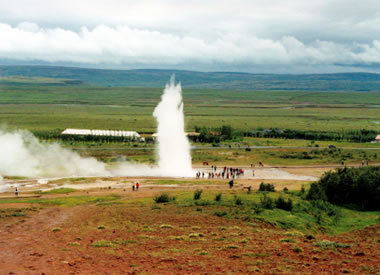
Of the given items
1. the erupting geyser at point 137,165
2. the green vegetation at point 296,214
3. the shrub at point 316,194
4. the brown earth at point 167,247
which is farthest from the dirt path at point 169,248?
the erupting geyser at point 137,165

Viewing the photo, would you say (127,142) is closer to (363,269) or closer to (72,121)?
(72,121)

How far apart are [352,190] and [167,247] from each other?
24.4m

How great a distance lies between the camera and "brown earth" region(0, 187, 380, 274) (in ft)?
62.1

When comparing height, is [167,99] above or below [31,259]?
above

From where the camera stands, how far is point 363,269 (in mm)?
18328

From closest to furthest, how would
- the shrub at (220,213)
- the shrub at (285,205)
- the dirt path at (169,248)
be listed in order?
the dirt path at (169,248) < the shrub at (220,213) < the shrub at (285,205)

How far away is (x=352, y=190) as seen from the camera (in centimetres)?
4069

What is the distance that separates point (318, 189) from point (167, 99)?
34808 millimetres

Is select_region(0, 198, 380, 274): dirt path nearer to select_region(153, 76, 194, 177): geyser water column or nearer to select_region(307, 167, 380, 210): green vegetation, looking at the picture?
select_region(307, 167, 380, 210): green vegetation

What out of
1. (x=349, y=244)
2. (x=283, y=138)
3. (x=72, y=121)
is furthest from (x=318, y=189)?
(x=72, y=121)

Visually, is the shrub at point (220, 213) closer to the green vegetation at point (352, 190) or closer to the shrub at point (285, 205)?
the shrub at point (285, 205)

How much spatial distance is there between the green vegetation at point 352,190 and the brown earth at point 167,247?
12.6 metres

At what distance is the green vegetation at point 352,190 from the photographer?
39.5 m

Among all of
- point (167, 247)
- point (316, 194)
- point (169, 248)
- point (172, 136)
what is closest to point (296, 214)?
point (316, 194)
